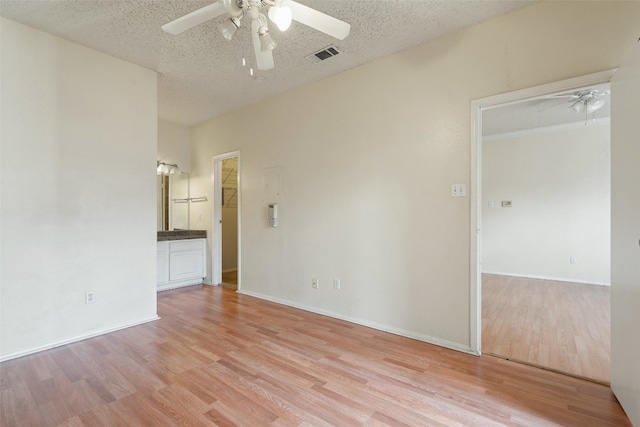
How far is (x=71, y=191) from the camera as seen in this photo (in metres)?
2.78

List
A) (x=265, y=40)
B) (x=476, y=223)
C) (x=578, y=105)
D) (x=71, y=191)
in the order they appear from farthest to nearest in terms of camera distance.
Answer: (x=578, y=105) < (x=71, y=191) < (x=476, y=223) < (x=265, y=40)

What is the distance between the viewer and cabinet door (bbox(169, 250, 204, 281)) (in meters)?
4.67

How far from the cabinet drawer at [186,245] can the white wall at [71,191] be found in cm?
135

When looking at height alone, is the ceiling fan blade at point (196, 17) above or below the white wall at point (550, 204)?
above

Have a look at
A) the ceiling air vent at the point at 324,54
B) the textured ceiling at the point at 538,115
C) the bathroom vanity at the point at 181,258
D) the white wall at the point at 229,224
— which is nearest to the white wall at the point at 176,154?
the bathroom vanity at the point at 181,258

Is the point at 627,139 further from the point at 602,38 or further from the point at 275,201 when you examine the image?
the point at 275,201

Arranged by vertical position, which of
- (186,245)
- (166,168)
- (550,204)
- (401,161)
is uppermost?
(166,168)

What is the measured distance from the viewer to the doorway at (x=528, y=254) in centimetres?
245

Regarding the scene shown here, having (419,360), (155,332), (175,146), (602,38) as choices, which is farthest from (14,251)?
(602,38)

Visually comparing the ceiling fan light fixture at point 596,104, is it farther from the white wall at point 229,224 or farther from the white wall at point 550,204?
the white wall at point 229,224

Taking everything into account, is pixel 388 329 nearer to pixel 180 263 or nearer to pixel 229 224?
pixel 180 263

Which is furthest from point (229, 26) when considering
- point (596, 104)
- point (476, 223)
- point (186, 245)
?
point (596, 104)

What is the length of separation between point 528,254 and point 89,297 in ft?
22.0

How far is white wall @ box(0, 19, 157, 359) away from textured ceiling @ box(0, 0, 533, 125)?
1.01 feet
